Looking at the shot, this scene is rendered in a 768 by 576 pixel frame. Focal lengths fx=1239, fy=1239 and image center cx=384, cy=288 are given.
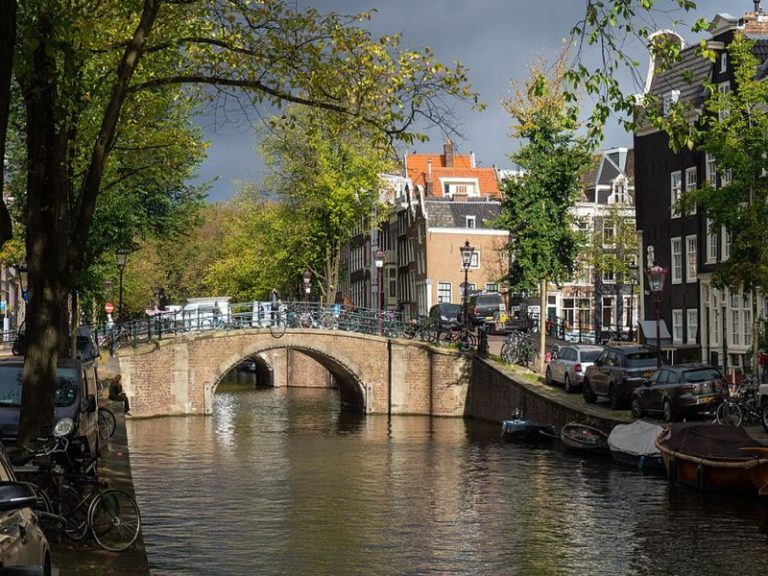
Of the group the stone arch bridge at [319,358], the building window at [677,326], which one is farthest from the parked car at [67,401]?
the building window at [677,326]

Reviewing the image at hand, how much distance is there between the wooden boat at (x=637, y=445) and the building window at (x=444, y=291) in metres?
38.5

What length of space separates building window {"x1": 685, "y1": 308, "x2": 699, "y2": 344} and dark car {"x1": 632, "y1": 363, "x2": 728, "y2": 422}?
49.3 ft

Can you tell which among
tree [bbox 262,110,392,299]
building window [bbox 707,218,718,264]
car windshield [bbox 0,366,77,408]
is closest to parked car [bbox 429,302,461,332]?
tree [bbox 262,110,392,299]

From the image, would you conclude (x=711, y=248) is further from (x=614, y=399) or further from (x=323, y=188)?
(x=323, y=188)

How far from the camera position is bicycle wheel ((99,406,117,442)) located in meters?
27.1

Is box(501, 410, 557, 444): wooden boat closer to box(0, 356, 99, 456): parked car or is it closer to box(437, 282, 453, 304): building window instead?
box(0, 356, 99, 456): parked car

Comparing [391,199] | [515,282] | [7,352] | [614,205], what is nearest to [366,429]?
[515,282]

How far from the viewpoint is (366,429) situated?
46312 mm

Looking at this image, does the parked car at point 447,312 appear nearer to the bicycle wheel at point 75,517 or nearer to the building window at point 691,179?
the building window at point 691,179

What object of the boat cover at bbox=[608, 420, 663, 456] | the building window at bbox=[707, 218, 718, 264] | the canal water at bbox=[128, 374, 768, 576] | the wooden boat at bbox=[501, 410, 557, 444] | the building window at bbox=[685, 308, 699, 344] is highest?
the building window at bbox=[707, 218, 718, 264]

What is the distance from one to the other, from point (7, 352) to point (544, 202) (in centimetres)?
2301

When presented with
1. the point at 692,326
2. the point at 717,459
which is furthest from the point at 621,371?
the point at 692,326

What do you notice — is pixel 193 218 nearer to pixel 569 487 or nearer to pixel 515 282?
pixel 515 282

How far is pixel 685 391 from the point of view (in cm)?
3166
